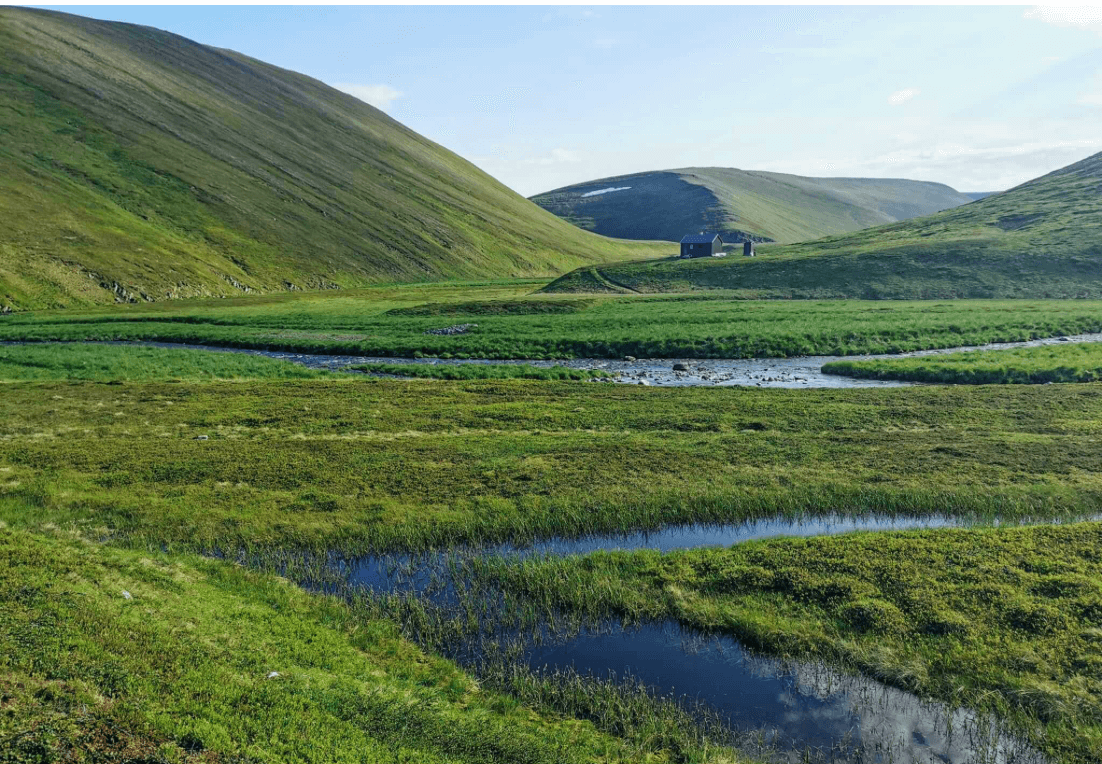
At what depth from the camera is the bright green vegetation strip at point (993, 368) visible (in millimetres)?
44688

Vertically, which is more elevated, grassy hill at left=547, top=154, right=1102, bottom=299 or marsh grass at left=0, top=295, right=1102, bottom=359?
grassy hill at left=547, top=154, right=1102, bottom=299

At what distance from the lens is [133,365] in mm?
51094

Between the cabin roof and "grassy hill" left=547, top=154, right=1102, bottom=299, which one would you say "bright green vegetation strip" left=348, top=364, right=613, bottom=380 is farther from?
the cabin roof

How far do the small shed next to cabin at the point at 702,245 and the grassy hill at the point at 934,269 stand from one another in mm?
26120

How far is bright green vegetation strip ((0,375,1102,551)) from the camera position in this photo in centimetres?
2234

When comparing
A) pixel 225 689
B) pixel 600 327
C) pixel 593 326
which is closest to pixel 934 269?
pixel 600 327

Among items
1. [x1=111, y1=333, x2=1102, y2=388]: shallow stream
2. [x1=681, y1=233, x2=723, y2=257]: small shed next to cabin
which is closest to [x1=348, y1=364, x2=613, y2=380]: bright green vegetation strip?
[x1=111, y1=333, x2=1102, y2=388]: shallow stream

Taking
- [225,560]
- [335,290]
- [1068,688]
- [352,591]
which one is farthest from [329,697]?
[335,290]

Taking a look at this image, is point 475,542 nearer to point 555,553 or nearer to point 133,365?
point 555,553

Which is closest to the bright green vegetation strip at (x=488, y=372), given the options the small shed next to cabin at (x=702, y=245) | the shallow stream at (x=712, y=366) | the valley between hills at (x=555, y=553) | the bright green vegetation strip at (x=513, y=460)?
the valley between hills at (x=555, y=553)

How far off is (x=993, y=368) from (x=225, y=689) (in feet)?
165

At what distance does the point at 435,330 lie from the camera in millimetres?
74750

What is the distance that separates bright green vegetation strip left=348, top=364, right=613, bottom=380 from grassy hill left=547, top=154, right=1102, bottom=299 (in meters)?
64.9

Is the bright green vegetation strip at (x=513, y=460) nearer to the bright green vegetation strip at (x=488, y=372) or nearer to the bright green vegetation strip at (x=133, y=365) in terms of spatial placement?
the bright green vegetation strip at (x=133, y=365)
